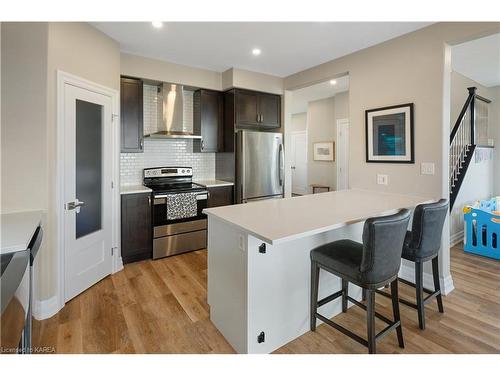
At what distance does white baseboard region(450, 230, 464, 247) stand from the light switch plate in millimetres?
2044

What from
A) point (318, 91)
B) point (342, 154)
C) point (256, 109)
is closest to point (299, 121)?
point (318, 91)

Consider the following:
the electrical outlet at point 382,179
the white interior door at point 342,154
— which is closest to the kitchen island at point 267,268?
the electrical outlet at point 382,179

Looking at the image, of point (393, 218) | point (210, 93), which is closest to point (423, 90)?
point (393, 218)

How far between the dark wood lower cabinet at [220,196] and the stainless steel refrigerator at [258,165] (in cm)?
13

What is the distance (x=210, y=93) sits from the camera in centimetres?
429

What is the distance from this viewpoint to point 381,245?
1.65 metres

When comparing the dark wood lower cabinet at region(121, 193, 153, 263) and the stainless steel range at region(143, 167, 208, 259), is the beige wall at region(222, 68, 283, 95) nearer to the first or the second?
the stainless steel range at region(143, 167, 208, 259)

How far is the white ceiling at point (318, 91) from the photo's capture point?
5.24 meters

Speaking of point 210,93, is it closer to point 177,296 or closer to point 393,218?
point 177,296

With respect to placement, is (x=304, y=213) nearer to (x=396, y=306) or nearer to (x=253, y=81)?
(x=396, y=306)

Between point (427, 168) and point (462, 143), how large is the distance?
2.17 m

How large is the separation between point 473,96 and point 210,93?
13.8 ft
